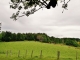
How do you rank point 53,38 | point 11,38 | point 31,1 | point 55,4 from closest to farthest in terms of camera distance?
1. point 55,4
2. point 31,1
3. point 11,38
4. point 53,38

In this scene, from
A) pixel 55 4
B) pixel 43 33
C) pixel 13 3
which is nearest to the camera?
pixel 55 4

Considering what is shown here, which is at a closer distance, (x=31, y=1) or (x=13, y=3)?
(x=31, y=1)

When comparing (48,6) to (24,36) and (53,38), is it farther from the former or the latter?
(53,38)

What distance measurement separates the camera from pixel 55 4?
38.8 ft

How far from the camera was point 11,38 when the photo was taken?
153500mm

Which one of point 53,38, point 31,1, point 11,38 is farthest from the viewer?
point 53,38

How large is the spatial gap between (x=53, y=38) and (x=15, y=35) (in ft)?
113

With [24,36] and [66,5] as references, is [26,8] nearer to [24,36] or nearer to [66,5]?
[66,5]

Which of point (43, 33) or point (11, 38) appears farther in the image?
point (43, 33)

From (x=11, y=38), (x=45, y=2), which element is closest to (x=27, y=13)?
(x=45, y=2)

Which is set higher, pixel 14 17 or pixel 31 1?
pixel 31 1

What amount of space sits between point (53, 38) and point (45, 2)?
526ft

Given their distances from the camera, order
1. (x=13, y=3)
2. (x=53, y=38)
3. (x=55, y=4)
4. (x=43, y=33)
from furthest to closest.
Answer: (x=43, y=33), (x=53, y=38), (x=13, y=3), (x=55, y=4)

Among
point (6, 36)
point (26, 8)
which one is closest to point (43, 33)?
point (6, 36)
